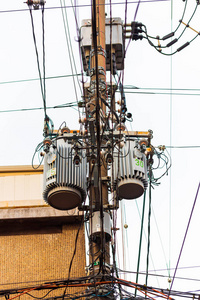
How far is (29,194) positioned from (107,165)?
3896 millimetres

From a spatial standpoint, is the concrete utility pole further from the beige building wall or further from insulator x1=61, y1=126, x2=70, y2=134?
the beige building wall

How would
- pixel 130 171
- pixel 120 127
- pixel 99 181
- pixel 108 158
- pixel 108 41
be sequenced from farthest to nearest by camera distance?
pixel 108 41 < pixel 130 171 < pixel 120 127 < pixel 108 158 < pixel 99 181

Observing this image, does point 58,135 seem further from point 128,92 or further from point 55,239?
point 128,92

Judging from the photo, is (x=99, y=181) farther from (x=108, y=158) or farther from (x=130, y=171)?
(x=130, y=171)

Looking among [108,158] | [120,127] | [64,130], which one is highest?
[64,130]

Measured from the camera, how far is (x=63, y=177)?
9.84 meters

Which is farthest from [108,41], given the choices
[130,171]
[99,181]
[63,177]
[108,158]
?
[99,181]

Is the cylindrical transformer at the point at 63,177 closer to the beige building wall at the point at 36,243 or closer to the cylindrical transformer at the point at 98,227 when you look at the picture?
the cylindrical transformer at the point at 98,227

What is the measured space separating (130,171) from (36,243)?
11.3 feet

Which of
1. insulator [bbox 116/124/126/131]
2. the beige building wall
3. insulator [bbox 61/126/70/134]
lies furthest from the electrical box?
the beige building wall

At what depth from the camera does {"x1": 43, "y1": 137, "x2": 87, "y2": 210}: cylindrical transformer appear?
9.83 metres

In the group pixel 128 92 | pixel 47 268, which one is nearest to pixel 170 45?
pixel 128 92

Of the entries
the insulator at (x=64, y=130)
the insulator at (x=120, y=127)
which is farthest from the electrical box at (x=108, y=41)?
the insulator at (x=120, y=127)

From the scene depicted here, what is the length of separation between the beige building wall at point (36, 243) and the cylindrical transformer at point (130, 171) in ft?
8.61
